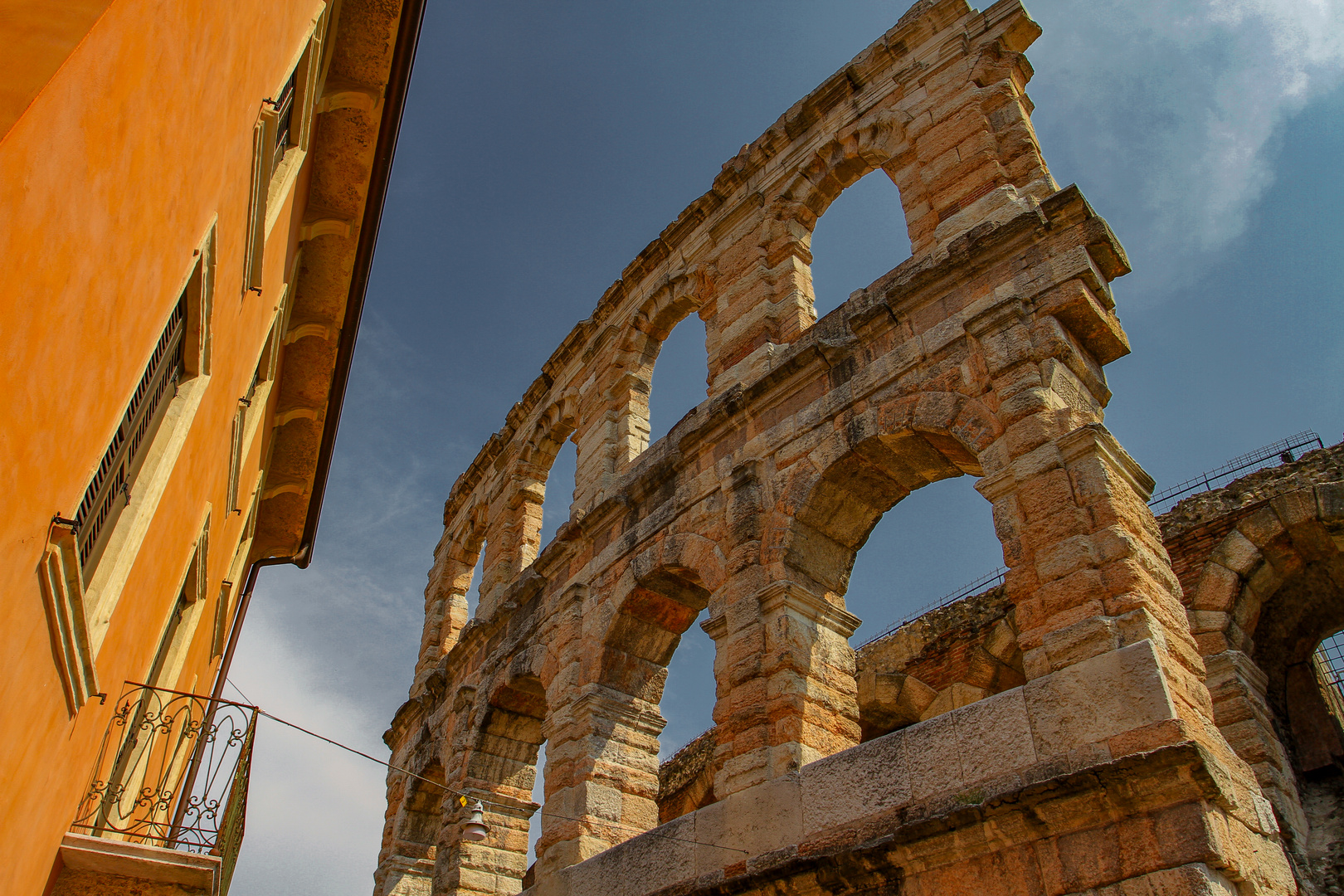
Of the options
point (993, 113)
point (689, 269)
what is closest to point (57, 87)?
point (993, 113)

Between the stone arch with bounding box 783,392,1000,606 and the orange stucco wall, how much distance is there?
4218 mm

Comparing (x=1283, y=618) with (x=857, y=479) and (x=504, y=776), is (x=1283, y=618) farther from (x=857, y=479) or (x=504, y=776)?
(x=504, y=776)

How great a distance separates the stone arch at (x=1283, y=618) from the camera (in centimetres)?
883

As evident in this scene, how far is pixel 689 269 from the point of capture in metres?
11.0

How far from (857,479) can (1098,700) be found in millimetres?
2783

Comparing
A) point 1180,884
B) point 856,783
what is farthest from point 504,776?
point 1180,884

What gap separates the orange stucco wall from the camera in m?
2.58

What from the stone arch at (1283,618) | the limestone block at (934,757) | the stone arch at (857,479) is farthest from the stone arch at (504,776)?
the stone arch at (1283,618)

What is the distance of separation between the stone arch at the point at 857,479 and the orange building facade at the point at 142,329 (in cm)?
394

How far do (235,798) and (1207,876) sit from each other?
194 inches

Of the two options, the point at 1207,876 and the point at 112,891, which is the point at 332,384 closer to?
the point at 112,891

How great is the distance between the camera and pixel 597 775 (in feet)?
26.1

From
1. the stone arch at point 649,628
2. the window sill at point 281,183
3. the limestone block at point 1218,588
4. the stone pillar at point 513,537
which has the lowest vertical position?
the stone arch at point 649,628

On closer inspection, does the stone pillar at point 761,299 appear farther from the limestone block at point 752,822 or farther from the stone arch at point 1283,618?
the stone arch at point 1283,618
